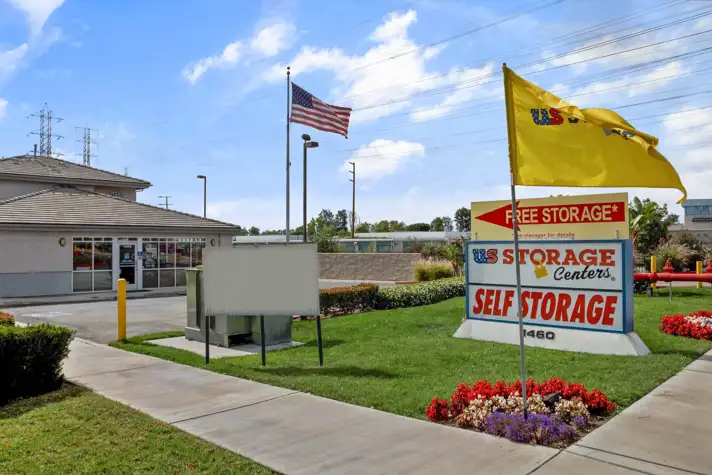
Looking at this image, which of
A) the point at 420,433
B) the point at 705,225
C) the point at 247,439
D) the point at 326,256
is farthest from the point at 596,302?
the point at 705,225

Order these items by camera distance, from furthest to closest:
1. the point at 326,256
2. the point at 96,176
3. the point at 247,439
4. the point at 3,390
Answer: the point at 326,256 < the point at 96,176 < the point at 3,390 < the point at 247,439

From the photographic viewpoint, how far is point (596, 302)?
932cm

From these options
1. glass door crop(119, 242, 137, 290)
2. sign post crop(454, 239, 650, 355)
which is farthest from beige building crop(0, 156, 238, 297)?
sign post crop(454, 239, 650, 355)

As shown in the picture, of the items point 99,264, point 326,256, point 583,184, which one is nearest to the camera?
point 583,184

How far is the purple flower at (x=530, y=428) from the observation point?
16.5ft

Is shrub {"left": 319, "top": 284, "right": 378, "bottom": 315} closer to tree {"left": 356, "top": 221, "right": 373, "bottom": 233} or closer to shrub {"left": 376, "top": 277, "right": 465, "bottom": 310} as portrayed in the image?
shrub {"left": 376, "top": 277, "right": 465, "bottom": 310}

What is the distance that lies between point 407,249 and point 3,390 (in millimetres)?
36978

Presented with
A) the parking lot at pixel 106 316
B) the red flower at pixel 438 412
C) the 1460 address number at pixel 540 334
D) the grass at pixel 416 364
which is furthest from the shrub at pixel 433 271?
the red flower at pixel 438 412

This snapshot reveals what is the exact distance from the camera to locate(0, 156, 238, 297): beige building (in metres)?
21.5

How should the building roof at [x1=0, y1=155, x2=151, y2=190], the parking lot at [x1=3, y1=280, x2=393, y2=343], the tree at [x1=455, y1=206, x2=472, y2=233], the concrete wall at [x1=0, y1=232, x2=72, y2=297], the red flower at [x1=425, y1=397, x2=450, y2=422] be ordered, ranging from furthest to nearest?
1. the tree at [x1=455, y1=206, x2=472, y2=233]
2. the building roof at [x1=0, y1=155, x2=151, y2=190]
3. the concrete wall at [x1=0, y1=232, x2=72, y2=297]
4. the parking lot at [x1=3, y1=280, x2=393, y2=343]
5. the red flower at [x1=425, y1=397, x2=450, y2=422]

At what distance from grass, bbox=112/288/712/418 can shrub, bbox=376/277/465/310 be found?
13.9 ft

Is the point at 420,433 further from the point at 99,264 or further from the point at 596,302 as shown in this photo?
the point at 99,264

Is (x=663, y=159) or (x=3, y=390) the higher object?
(x=663, y=159)

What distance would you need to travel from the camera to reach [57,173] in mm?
→ 29031
